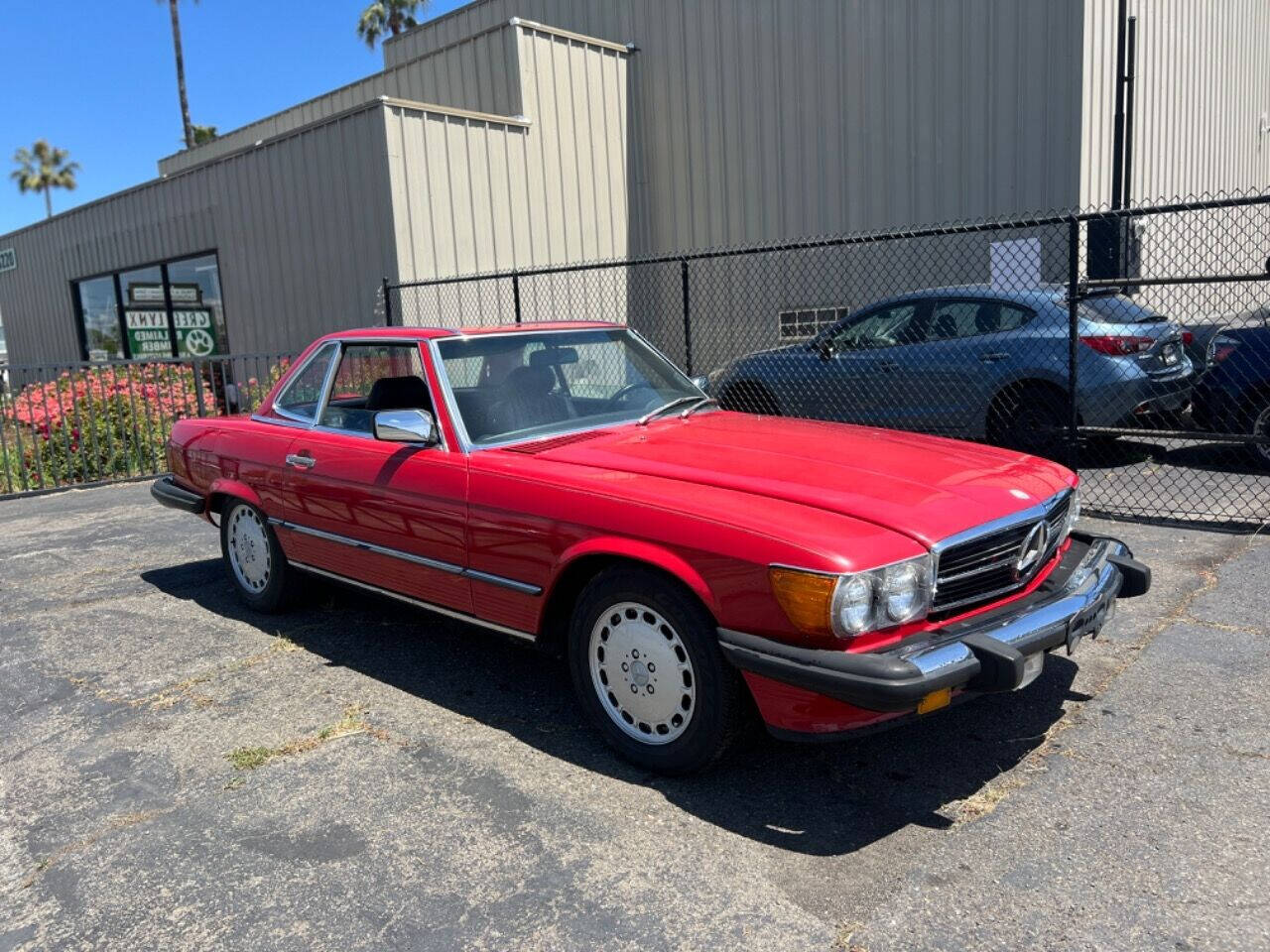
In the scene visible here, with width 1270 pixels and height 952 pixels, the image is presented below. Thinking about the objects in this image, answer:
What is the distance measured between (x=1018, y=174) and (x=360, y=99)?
11.4 meters

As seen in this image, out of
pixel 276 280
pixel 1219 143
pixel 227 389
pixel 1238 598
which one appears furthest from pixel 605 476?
pixel 1219 143

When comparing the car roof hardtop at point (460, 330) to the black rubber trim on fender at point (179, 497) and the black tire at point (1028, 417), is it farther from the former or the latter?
the black tire at point (1028, 417)

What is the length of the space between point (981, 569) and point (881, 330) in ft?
18.2

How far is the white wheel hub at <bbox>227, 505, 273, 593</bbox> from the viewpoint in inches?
207

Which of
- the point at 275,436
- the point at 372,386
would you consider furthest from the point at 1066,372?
the point at 275,436

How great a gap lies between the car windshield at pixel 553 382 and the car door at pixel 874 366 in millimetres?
3891

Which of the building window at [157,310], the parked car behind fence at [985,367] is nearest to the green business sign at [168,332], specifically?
the building window at [157,310]

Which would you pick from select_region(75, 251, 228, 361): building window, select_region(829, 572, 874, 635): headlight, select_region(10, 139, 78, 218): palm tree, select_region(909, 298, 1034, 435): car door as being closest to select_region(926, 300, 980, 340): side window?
select_region(909, 298, 1034, 435): car door

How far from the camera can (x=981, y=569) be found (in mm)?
3146

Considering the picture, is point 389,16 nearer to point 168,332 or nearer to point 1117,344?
point 168,332

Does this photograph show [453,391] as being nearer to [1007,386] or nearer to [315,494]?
[315,494]

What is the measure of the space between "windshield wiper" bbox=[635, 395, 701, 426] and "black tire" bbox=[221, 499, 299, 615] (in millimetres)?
2112

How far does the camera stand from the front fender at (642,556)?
304 centimetres

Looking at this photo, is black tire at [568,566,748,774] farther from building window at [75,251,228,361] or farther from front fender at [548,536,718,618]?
building window at [75,251,228,361]
